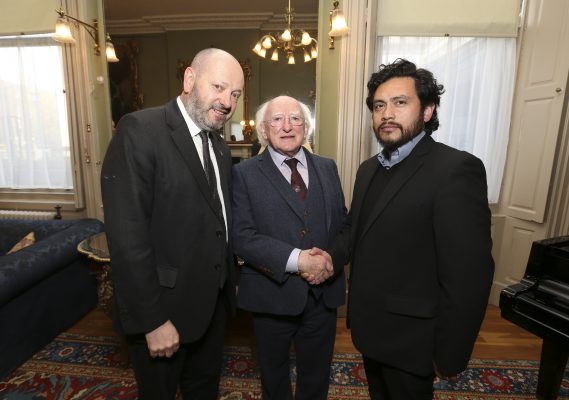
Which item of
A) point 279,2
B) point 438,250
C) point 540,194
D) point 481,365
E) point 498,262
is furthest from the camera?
point 279,2

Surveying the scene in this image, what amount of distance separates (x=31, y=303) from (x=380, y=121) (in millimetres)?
2738

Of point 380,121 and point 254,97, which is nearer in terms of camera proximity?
point 380,121

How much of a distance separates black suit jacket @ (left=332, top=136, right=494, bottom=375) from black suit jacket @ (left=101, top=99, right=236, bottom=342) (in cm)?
59

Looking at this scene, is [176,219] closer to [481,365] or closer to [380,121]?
[380,121]

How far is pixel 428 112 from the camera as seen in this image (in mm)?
1269

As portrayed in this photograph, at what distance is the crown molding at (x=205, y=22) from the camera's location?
6.15 meters

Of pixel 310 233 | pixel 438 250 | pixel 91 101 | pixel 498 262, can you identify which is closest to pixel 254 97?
pixel 91 101

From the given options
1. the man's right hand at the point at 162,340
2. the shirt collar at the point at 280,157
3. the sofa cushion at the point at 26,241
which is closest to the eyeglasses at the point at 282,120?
the shirt collar at the point at 280,157

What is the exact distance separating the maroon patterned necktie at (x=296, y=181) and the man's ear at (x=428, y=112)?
1.92 feet

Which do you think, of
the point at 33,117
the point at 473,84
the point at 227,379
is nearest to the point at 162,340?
the point at 227,379

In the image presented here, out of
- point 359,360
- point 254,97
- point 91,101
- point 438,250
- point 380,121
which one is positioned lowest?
point 359,360

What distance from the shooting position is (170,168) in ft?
3.79

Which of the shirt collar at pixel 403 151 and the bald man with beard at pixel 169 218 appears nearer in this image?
the bald man with beard at pixel 169 218

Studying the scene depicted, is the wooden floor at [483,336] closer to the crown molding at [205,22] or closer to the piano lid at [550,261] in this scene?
the piano lid at [550,261]
